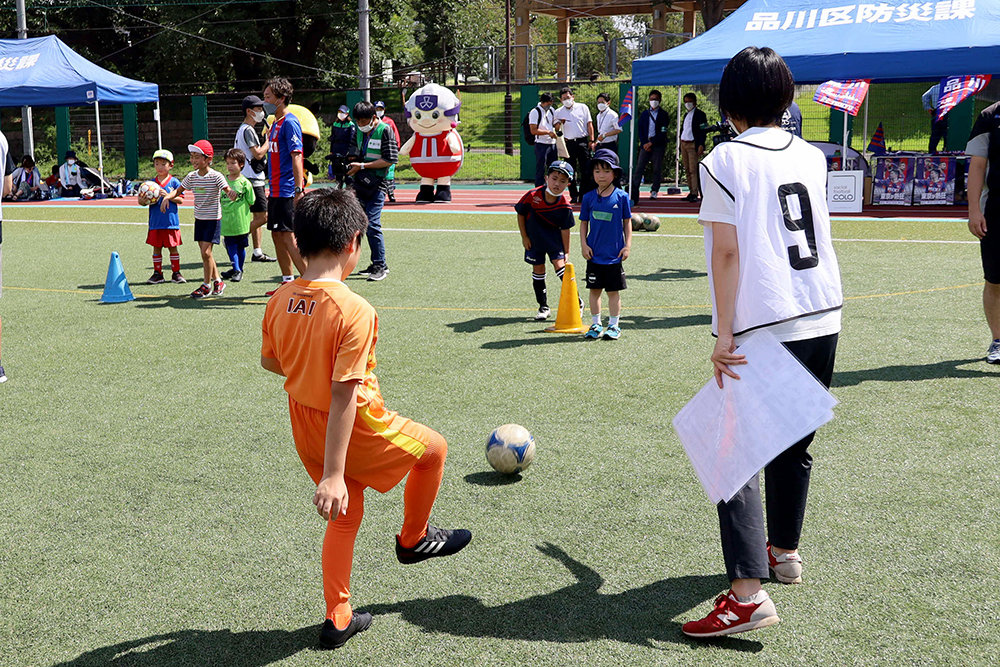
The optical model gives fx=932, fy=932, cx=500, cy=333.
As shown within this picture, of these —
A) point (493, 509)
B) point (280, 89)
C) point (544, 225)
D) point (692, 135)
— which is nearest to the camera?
point (493, 509)

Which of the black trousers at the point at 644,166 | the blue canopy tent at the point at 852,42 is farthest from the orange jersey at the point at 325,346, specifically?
the black trousers at the point at 644,166

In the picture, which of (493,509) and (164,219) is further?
(164,219)

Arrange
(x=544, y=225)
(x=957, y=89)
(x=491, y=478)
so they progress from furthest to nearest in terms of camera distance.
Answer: (x=957, y=89)
(x=544, y=225)
(x=491, y=478)

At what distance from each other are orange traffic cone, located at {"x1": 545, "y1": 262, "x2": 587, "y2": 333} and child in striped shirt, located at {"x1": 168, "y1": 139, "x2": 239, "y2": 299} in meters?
4.17

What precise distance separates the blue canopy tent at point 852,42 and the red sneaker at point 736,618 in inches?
471

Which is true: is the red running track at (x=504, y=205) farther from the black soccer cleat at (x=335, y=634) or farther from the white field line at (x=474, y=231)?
the black soccer cleat at (x=335, y=634)

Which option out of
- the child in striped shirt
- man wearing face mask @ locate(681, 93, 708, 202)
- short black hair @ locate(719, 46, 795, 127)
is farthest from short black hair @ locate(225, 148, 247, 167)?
man wearing face mask @ locate(681, 93, 708, 202)

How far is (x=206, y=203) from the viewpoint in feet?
35.1

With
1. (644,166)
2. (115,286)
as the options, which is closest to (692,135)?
(644,166)

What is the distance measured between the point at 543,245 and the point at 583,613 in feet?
17.9

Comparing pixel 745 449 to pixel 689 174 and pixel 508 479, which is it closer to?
pixel 508 479

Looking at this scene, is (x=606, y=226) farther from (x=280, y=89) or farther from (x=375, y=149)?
(x=375, y=149)

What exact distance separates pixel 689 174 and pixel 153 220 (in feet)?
41.8

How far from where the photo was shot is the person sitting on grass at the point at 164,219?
10.9 m
